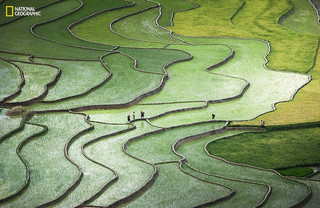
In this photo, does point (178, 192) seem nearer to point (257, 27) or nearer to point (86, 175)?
point (86, 175)

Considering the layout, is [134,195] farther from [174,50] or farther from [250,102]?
[174,50]

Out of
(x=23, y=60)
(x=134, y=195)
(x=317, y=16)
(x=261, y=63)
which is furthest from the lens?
(x=317, y=16)

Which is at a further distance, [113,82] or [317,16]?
[317,16]

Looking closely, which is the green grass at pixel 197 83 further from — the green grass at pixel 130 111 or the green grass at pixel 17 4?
the green grass at pixel 17 4

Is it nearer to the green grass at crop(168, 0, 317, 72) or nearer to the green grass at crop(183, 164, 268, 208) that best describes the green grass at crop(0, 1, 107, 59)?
the green grass at crop(168, 0, 317, 72)

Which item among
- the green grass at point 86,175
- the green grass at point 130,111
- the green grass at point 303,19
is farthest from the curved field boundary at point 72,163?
the green grass at point 303,19

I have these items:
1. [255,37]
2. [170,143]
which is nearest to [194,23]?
[255,37]
